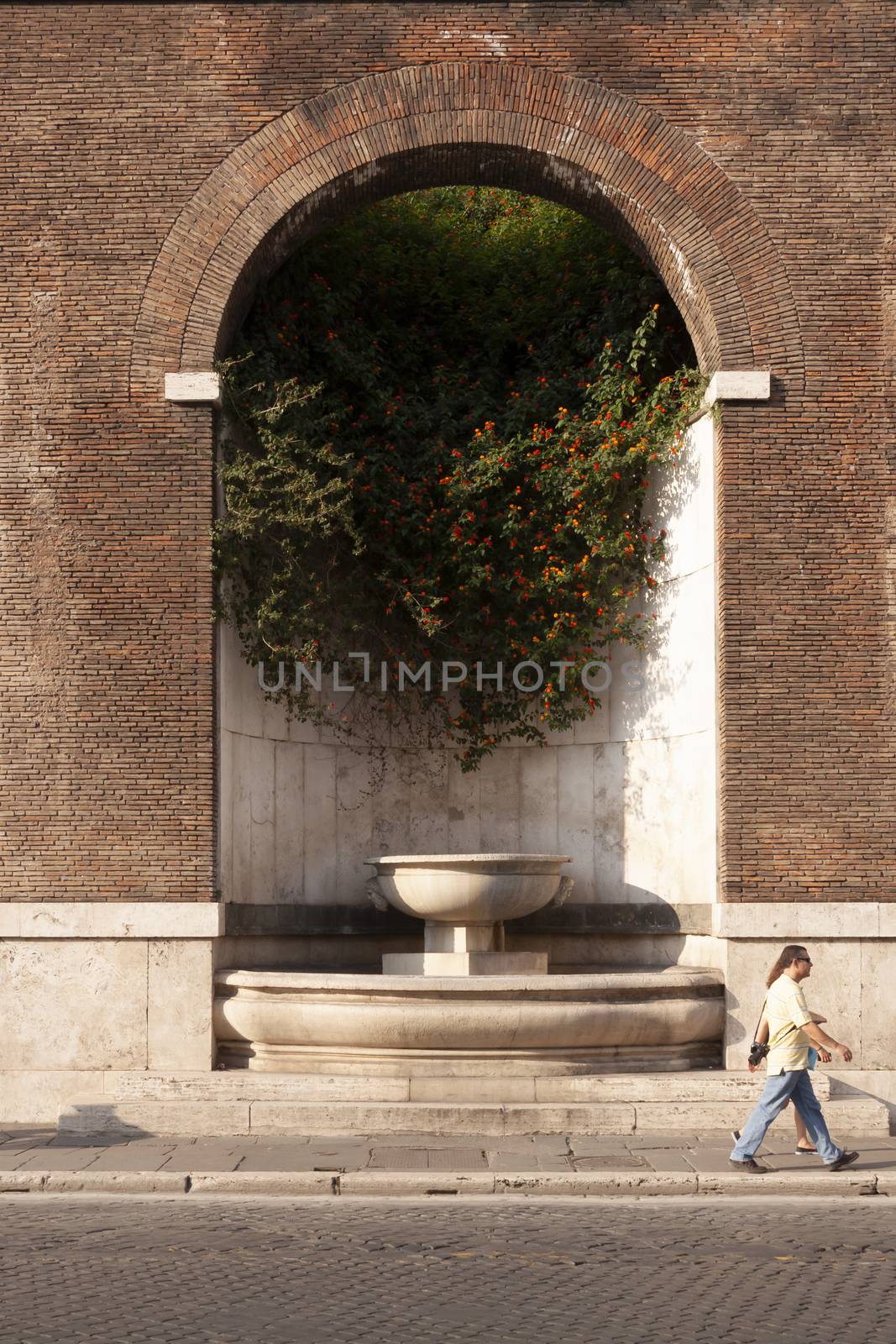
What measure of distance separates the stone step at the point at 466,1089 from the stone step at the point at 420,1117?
89mm

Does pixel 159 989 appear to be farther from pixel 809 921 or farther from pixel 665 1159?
pixel 809 921

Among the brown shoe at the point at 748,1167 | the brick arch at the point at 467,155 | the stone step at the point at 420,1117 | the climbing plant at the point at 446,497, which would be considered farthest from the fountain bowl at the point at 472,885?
the brick arch at the point at 467,155

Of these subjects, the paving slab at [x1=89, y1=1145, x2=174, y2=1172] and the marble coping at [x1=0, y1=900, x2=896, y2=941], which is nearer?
the paving slab at [x1=89, y1=1145, x2=174, y2=1172]

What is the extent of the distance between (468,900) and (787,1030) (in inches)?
128

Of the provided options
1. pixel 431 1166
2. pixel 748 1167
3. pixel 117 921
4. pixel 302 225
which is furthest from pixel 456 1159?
pixel 302 225

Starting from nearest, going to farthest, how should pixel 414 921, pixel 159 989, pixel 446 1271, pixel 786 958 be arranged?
pixel 446 1271 < pixel 786 958 < pixel 159 989 < pixel 414 921

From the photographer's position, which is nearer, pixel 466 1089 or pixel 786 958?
pixel 786 958

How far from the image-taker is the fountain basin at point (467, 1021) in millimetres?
11156

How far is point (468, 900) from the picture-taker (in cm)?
1208

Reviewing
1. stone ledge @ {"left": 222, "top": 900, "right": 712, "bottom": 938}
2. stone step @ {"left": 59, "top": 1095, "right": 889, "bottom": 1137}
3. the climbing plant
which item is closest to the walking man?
stone step @ {"left": 59, "top": 1095, "right": 889, "bottom": 1137}

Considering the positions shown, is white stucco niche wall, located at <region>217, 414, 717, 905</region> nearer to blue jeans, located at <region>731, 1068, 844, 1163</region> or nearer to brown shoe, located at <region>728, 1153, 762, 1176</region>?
blue jeans, located at <region>731, 1068, 844, 1163</region>

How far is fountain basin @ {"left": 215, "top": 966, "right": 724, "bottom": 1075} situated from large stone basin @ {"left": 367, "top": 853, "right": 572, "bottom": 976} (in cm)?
97

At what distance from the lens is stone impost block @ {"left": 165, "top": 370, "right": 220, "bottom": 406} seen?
481 inches

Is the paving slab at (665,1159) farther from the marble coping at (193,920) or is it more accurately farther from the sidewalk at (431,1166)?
the marble coping at (193,920)
